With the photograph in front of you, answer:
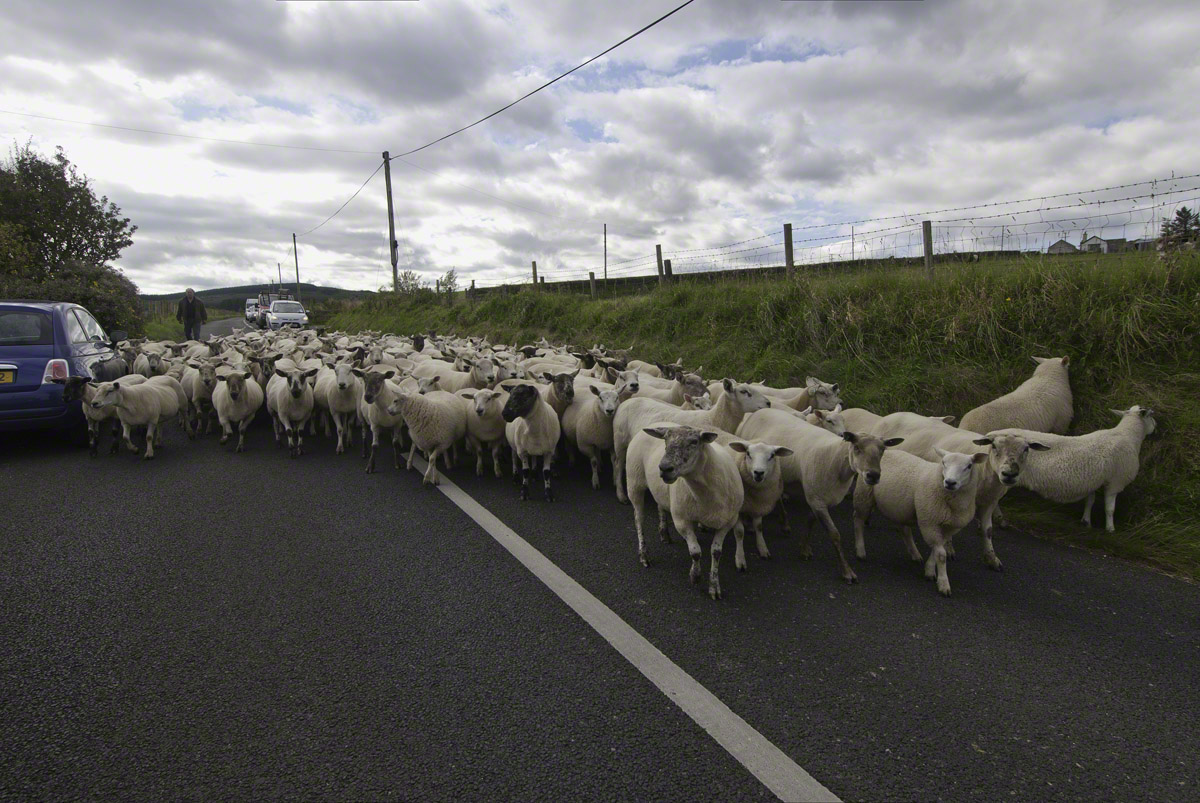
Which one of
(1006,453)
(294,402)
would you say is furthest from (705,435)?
(294,402)

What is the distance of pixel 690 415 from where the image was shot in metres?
6.77

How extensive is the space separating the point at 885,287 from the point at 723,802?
956 centimetres

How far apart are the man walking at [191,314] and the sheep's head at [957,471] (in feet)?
70.3

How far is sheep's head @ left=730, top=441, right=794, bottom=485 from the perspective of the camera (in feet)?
15.4

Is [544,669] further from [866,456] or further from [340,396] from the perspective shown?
[340,396]

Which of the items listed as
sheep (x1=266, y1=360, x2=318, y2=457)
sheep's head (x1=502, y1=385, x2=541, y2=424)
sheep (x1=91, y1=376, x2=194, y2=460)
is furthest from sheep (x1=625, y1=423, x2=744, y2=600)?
sheep (x1=91, y1=376, x2=194, y2=460)

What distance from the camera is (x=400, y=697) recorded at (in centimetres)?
303

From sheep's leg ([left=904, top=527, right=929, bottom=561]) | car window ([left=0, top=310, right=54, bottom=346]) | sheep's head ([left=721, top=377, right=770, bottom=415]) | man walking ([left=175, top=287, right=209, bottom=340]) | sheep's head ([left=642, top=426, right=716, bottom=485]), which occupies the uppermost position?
man walking ([left=175, top=287, right=209, bottom=340])

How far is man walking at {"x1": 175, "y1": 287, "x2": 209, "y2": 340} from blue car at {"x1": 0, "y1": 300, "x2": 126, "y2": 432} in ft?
39.2

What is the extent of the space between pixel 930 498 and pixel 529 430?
3.94m

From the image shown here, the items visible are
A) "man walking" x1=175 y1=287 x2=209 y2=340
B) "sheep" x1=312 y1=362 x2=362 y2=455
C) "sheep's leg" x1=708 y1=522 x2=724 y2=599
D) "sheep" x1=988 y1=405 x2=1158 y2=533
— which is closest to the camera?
"sheep's leg" x1=708 y1=522 x2=724 y2=599

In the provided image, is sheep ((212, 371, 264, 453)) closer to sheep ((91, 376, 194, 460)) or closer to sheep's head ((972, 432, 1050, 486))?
sheep ((91, 376, 194, 460))

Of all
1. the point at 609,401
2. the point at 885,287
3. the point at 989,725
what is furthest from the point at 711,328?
the point at 989,725

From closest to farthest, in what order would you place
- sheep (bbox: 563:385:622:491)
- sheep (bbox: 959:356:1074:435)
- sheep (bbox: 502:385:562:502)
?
sheep (bbox: 959:356:1074:435)
sheep (bbox: 502:385:562:502)
sheep (bbox: 563:385:622:491)
